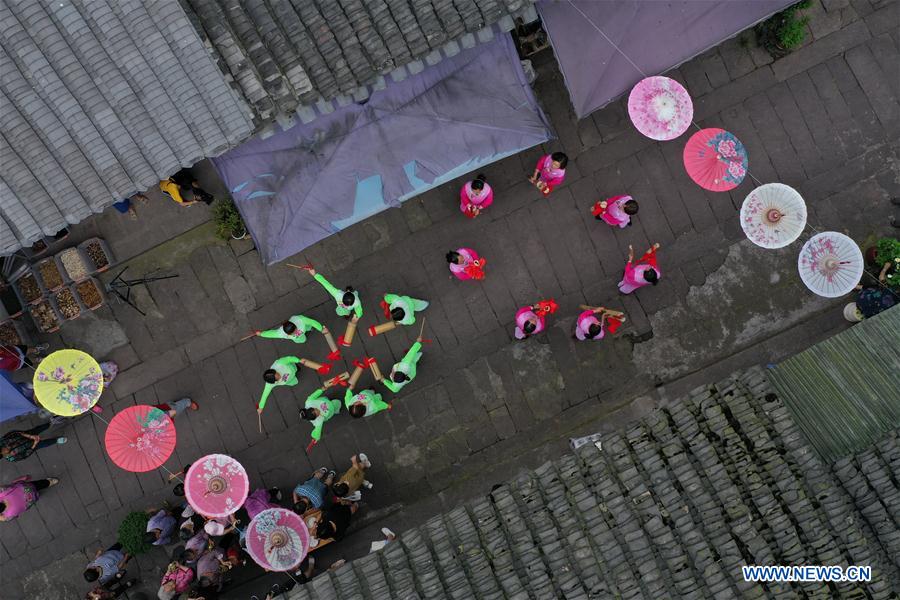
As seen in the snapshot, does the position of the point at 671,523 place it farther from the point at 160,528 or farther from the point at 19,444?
the point at 19,444

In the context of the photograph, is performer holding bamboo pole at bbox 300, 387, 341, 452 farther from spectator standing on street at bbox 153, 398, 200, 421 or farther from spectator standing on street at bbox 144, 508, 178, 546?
spectator standing on street at bbox 144, 508, 178, 546

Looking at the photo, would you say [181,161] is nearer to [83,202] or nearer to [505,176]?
[83,202]

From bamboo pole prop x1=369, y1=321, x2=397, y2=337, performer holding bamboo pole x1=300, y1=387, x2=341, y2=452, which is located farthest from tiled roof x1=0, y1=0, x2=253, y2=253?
performer holding bamboo pole x1=300, y1=387, x2=341, y2=452

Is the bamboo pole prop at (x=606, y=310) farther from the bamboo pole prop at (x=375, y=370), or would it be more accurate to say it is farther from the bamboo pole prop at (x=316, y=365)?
the bamboo pole prop at (x=316, y=365)

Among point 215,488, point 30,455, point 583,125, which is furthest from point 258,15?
point 30,455

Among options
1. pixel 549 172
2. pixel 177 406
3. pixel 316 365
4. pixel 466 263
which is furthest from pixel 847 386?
pixel 177 406
